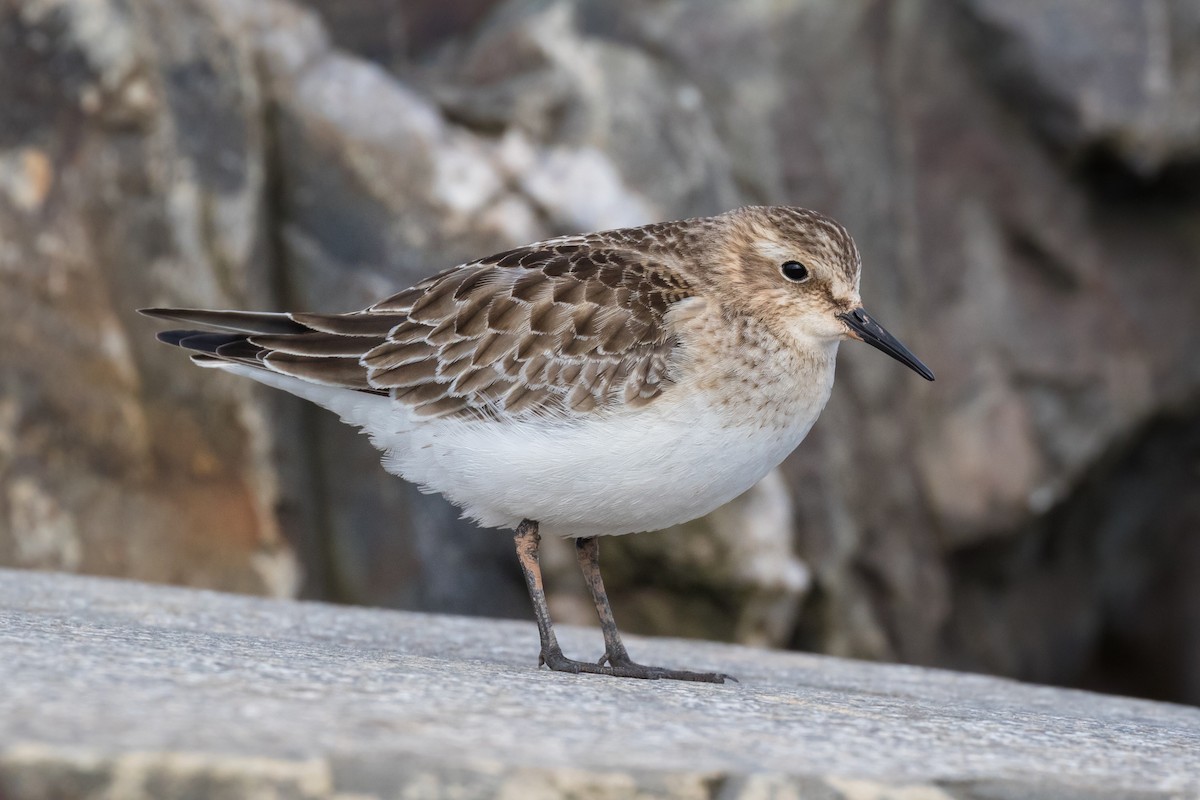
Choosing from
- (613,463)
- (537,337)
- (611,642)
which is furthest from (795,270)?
(611,642)

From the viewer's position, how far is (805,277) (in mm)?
5848

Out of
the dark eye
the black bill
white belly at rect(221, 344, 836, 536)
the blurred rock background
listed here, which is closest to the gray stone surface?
white belly at rect(221, 344, 836, 536)

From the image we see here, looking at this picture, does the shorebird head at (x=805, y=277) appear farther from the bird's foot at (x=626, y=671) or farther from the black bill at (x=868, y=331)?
the bird's foot at (x=626, y=671)

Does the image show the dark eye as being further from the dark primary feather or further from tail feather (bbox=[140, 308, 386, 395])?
tail feather (bbox=[140, 308, 386, 395])

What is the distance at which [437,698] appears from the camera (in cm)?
386

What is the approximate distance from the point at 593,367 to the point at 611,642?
1.13m

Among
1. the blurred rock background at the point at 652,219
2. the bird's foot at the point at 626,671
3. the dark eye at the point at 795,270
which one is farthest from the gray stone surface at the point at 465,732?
the blurred rock background at the point at 652,219

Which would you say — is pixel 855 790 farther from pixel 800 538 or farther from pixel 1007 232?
pixel 1007 232

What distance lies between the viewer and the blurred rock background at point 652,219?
8969 millimetres

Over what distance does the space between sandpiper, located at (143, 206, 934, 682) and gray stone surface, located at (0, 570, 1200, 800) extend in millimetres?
708

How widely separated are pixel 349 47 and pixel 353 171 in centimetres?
122

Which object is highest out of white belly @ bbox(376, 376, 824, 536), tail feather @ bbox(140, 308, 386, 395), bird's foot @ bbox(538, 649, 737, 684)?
tail feather @ bbox(140, 308, 386, 395)

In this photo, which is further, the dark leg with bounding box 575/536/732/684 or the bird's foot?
the dark leg with bounding box 575/536/732/684

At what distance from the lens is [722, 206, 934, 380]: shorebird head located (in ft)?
18.9
